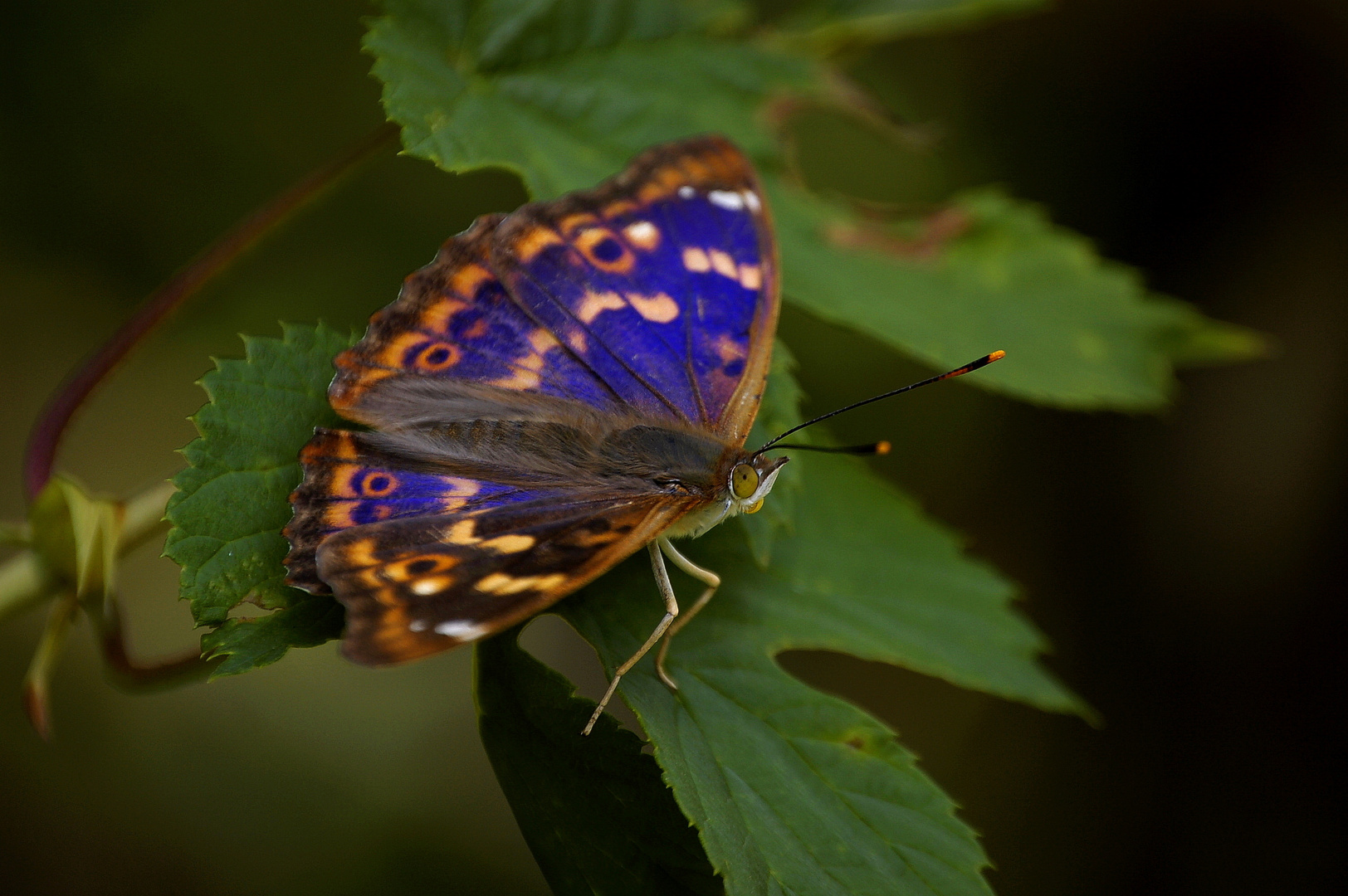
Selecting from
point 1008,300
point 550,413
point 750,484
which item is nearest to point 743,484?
point 750,484

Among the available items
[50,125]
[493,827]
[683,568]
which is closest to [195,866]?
[493,827]

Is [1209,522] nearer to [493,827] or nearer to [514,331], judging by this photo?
[493,827]

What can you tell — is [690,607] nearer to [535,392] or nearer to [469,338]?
[535,392]

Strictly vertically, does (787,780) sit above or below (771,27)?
below

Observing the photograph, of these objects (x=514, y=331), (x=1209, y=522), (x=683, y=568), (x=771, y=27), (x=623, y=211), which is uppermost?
(x=771, y=27)

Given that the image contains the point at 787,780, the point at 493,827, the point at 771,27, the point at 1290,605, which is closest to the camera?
the point at 787,780

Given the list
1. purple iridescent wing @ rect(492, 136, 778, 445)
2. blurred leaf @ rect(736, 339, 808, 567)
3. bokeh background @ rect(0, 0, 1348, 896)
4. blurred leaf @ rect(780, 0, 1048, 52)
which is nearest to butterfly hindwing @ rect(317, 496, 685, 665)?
blurred leaf @ rect(736, 339, 808, 567)

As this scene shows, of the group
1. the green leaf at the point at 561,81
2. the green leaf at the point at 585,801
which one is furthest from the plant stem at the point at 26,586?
the green leaf at the point at 561,81
